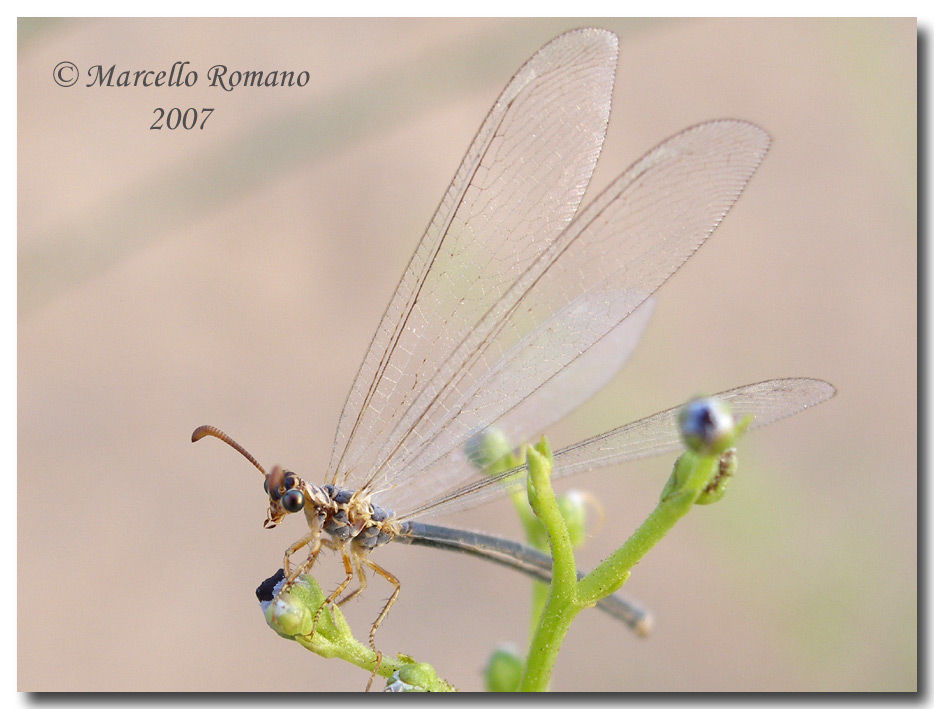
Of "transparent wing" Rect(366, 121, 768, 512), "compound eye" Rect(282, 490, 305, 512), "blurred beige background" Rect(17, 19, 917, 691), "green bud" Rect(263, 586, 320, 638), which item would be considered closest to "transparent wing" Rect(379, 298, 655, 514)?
"transparent wing" Rect(366, 121, 768, 512)

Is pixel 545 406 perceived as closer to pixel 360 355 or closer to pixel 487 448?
pixel 487 448

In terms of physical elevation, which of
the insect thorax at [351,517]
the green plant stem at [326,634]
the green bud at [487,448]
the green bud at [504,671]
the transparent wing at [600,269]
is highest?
the transparent wing at [600,269]

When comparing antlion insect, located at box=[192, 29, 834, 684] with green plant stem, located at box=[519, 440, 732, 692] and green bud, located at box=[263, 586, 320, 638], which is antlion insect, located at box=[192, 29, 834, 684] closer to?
green bud, located at box=[263, 586, 320, 638]

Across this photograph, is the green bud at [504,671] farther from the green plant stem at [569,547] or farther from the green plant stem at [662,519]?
the green plant stem at [662,519]

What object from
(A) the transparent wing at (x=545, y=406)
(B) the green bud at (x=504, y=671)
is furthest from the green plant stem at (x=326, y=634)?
(A) the transparent wing at (x=545, y=406)

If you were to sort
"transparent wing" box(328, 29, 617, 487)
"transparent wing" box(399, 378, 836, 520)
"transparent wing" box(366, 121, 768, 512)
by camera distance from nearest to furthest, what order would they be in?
"transparent wing" box(399, 378, 836, 520) < "transparent wing" box(366, 121, 768, 512) < "transparent wing" box(328, 29, 617, 487)

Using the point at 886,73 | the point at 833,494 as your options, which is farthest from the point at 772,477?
the point at 886,73

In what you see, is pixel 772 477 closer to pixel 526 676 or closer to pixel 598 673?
pixel 598 673
